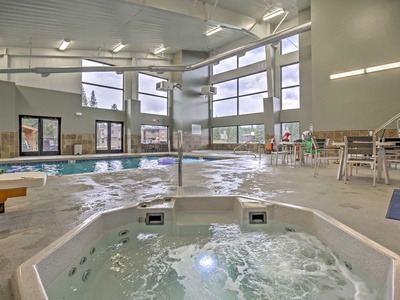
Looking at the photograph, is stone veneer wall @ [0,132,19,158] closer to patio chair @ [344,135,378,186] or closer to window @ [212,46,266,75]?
window @ [212,46,266,75]

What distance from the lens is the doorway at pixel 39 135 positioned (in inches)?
377

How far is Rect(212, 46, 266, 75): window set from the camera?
12.3m

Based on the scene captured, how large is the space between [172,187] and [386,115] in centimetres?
593

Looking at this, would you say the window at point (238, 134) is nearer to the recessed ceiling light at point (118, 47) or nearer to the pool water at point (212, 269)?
the recessed ceiling light at point (118, 47)

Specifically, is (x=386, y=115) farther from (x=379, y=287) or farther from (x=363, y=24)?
(x=379, y=287)

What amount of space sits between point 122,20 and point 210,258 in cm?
845

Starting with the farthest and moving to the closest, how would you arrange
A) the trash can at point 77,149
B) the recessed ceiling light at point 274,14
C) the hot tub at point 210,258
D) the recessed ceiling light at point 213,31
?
the trash can at point 77,149, the recessed ceiling light at point 213,31, the recessed ceiling light at point 274,14, the hot tub at point 210,258

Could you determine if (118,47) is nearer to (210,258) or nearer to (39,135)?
(39,135)

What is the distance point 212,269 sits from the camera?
1.69 m

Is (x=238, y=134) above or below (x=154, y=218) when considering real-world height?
above

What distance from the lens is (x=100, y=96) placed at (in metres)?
11.6

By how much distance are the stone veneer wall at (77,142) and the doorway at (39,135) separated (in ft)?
0.78

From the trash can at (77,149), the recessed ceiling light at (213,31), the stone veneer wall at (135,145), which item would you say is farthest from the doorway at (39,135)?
the recessed ceiling light at (213,31)

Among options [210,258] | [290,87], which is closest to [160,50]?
[290,87]
